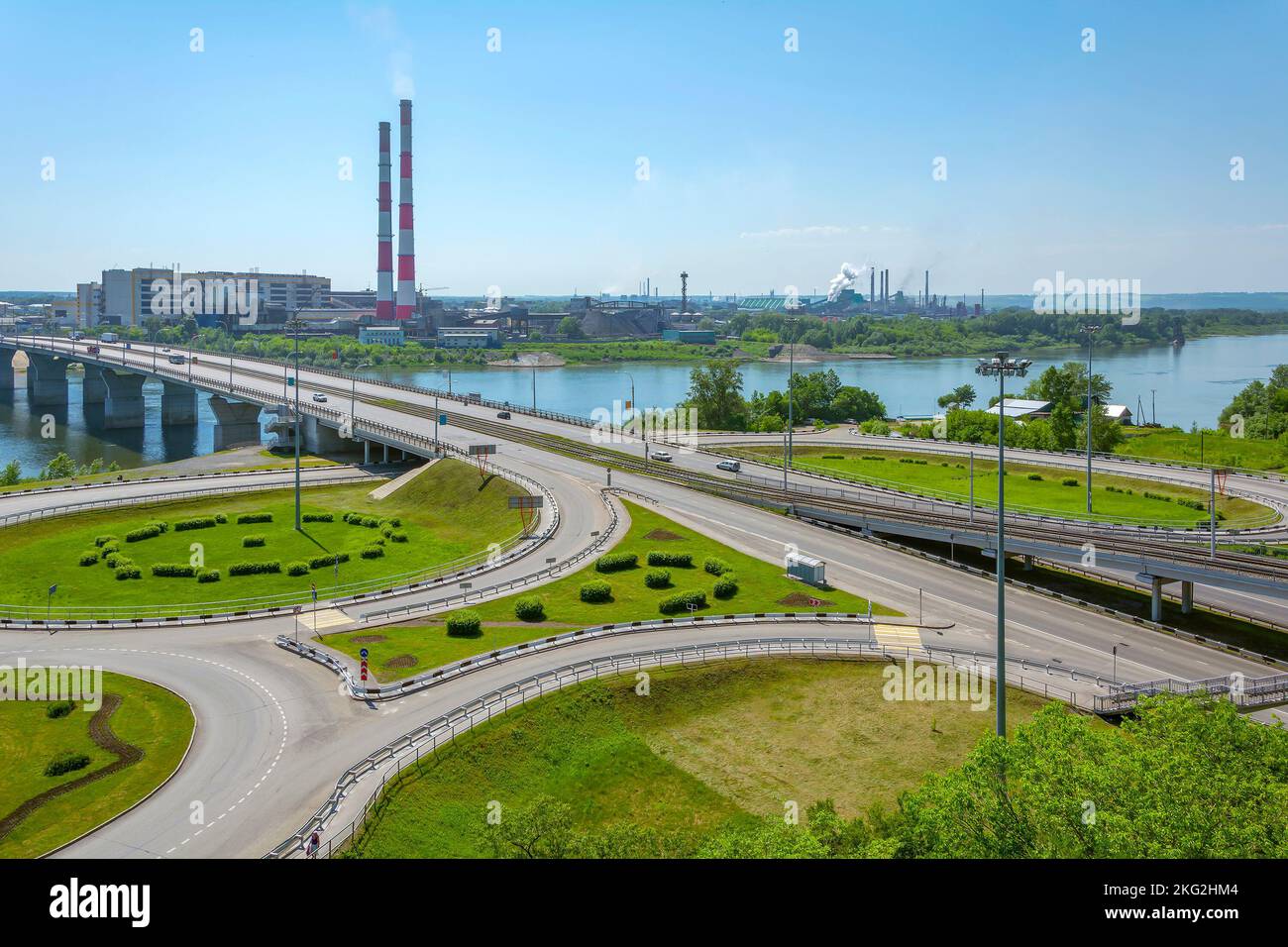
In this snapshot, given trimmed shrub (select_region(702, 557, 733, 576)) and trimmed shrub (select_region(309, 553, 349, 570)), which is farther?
trimmed shrub (select_region(309, 553, 349, 570))

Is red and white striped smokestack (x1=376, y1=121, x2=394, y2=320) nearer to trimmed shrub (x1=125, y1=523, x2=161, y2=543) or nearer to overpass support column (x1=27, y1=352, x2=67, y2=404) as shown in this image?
overpass support column (x1=27, y1=352, x2=67, y2=404)

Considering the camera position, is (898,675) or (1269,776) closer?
(1269,776)

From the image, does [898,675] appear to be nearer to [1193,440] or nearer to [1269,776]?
[1269,776]

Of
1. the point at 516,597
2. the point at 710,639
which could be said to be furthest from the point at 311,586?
the point at 710,639

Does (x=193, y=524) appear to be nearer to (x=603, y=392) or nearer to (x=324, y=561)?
(x=324, y=561)

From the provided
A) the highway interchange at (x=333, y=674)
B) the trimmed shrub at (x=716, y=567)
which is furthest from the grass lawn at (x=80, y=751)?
the trimmed shrub at (x=716, y=567)

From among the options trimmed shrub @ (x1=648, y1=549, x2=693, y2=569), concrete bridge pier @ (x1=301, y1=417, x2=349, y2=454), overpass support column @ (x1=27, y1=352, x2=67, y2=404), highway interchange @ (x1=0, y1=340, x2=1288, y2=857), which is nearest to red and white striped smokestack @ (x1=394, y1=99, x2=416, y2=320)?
overpass support column @ (x1=27, y1=352, x2=67, y2=404)

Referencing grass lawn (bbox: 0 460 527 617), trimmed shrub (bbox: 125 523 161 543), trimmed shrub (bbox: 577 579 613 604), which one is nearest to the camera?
trimmed shrub (bbox: 577 579 613 604)
